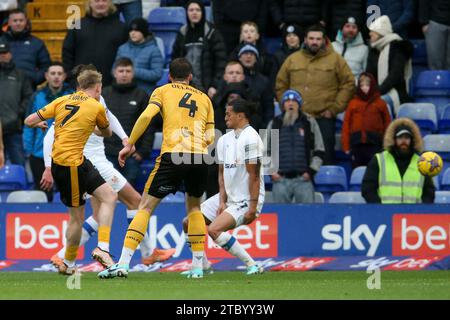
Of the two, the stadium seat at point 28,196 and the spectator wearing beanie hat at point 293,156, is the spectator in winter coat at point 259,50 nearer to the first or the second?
the spectator wearing beanie hat at point 293,156

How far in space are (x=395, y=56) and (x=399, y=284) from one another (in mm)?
6425

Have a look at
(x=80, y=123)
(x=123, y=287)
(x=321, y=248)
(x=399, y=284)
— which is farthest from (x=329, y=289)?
(x=321, y=248)

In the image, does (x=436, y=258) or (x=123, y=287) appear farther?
(x=436, y=258)

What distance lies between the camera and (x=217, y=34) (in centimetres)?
1798

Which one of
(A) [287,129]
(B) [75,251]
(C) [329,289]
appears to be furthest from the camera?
(A) [287,129]

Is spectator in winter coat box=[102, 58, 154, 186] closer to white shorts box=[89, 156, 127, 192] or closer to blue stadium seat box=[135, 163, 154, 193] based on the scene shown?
blue stadium seat box=[135, 163, 154, 193]

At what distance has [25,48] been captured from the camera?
18.5 metres

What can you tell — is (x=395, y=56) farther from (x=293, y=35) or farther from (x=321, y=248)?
(x=321, y=248)

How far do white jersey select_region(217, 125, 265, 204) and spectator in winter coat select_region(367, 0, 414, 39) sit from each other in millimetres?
5584

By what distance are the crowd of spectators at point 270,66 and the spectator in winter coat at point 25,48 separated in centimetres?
1

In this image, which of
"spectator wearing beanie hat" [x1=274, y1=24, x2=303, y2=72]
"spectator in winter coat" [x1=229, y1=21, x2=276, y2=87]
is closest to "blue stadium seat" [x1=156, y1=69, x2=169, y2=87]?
"spectator in winter coat" [x1=229, y1=21, x2=276, y2=87]

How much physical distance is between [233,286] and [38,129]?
248 inches

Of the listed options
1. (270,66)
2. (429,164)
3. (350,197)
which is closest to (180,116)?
(429,164)

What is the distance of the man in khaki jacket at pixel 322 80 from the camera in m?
17.3
